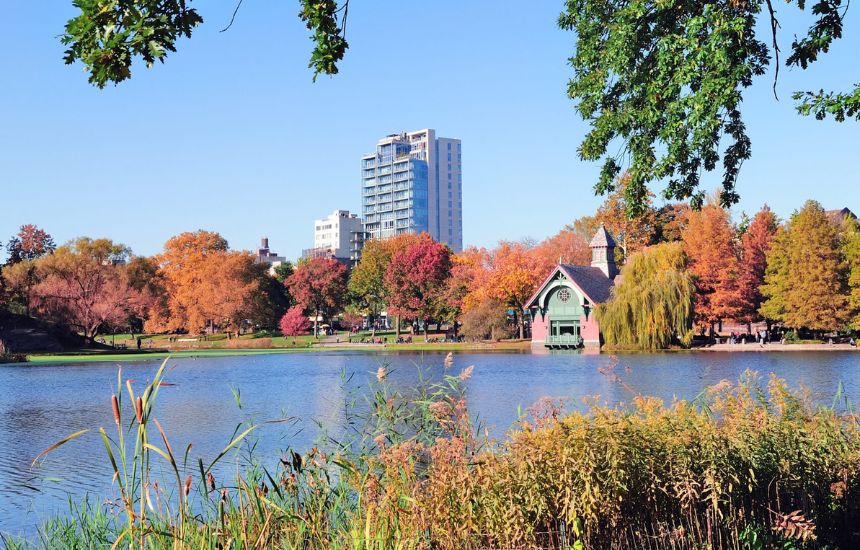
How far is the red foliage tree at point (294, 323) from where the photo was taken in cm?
7031

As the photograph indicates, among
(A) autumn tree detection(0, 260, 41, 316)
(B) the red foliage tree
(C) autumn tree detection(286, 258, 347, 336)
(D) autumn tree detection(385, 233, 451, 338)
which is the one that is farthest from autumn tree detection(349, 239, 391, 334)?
(A) autumn tree detection(0, 260, 41, 316)

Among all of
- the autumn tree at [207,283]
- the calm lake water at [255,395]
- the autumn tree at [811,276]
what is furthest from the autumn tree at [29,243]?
the autumn tree at [811,276]

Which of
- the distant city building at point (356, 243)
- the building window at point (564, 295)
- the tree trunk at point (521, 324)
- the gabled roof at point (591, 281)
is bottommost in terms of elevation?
the tree trunk at point (521, 324)

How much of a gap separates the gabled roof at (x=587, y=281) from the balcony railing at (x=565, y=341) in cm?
256

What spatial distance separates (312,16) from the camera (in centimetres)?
522

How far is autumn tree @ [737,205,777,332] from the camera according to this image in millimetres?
48031

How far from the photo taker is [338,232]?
6122 inches

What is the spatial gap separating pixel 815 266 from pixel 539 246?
2492 centimetres

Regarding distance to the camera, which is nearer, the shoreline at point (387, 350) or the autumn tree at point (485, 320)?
the shoreline at point (387, 350)

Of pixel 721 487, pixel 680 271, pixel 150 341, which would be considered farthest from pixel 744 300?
pixel 150 341

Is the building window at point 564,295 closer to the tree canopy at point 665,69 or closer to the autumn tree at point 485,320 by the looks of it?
the autumn tree at point 485,320

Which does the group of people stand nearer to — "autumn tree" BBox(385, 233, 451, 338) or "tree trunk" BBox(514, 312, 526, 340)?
"tree trunk" BBox(514, 312, 526, 340)

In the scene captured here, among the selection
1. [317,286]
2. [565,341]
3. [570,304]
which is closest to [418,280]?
[317,286]

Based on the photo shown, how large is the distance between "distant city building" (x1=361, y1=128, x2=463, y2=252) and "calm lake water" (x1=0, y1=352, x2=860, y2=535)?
124 m
